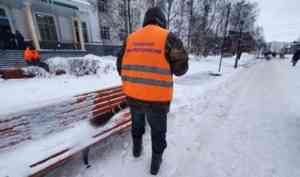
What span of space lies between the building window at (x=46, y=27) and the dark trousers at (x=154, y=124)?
15540 millimetres

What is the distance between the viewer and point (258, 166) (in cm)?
206

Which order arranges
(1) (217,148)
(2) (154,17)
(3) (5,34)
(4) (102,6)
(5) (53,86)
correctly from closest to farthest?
(2) (154,17) < (1) (217,148) < (5) (53,86) < (3) (5,34) < (4) (102,6)

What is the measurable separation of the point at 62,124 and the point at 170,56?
1.94m

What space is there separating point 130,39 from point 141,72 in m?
0.39

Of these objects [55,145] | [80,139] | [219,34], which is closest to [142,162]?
[80,139]

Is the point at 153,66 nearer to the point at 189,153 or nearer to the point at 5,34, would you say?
the point at 189,153

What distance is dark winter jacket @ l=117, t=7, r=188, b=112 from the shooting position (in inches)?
56.8

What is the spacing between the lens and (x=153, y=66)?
57.8 inches

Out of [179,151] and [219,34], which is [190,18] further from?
[179,151]

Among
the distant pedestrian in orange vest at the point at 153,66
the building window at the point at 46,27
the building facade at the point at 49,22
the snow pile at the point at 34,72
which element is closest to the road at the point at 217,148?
the distant pedestrian in orange vest at the point at 153,66

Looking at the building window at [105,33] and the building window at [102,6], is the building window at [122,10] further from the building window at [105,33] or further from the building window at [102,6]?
the building window at [105,33]

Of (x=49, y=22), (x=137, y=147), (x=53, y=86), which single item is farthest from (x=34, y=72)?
(x=49, y=22)

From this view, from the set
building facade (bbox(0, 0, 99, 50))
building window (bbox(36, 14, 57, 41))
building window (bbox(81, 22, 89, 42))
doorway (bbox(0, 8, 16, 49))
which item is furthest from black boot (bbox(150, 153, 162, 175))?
building window (bbox(81, 22, 89, 42))

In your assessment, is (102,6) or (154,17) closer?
(154,17)
